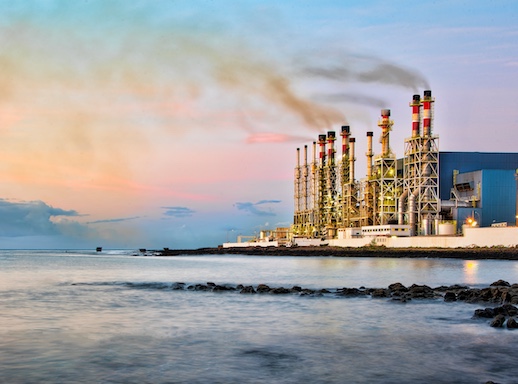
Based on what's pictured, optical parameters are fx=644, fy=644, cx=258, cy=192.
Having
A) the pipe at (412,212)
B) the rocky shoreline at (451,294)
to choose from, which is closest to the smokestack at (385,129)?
the pipe at (412,212)

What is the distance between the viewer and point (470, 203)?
107688mm

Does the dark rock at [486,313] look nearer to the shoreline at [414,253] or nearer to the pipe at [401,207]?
the shoreline at [414,253]

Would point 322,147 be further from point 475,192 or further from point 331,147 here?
point 475,192

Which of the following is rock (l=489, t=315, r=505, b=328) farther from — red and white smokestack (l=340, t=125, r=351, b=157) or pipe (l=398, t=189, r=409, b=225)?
red and white smokestack (l=340, t=125, r=351, b=157)

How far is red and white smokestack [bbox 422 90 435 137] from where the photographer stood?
350 ft

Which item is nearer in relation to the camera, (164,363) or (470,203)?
(164,363)

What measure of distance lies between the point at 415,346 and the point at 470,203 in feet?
310

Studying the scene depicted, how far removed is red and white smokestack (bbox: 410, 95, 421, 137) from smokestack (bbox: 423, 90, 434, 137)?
174 centimetres

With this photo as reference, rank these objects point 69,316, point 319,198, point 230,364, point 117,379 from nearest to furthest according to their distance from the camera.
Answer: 1. point 117,379
2. point 230,364
3. point 69,316
4. point 319,198

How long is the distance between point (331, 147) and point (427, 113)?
→ 140 feet

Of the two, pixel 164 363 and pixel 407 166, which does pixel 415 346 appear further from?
pixel 407 166

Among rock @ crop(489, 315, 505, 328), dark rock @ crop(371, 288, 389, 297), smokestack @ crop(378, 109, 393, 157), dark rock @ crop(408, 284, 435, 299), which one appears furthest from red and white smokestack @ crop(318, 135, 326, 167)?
rock @ crop(489, 315, 505, 328)

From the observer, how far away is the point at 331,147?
14875 cm

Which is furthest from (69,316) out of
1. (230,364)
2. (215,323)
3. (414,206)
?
(414,206)
